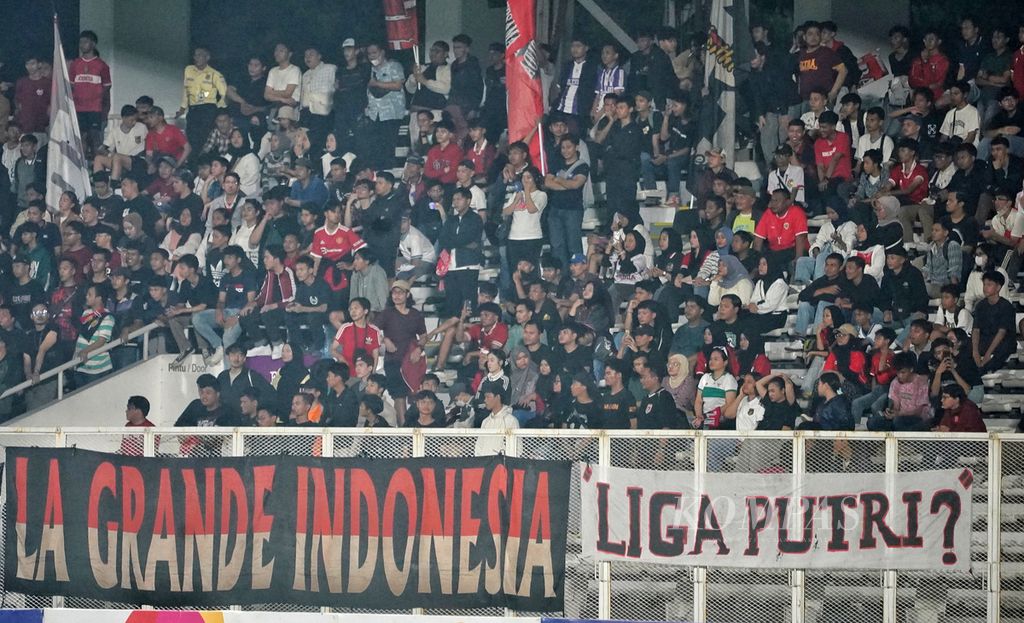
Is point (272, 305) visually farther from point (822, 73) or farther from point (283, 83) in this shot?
point (822, 73)

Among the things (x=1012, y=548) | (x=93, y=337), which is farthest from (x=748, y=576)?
(x=93, y=337)

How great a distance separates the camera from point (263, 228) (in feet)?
54.2

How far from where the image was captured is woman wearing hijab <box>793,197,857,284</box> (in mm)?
14297

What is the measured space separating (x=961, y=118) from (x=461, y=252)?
5.33 metres

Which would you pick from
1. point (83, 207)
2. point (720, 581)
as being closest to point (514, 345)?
point (720, 581)

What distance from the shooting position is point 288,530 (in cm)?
1149

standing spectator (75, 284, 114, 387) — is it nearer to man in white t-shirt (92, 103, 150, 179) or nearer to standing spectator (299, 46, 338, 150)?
man in white t-shirt (92, 103, 150, 179)

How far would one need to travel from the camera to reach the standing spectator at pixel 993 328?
13.2 m

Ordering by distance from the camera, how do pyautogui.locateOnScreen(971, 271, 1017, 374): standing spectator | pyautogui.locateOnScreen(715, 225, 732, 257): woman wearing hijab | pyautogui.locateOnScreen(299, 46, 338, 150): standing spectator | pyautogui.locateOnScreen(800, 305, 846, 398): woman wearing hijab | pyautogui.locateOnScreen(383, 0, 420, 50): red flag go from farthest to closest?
pyautogui.locateOnScreen(383, 0, 420, 50): red flag, pyautogui.locateOnScreen(299, 46, 338, 150): standing spectator, pyautogui.locateOnScreen(715, 225, 732, 257): woman wearing hijab, pyautogui.locateOnScreen(800, 305, 846, 398): woman wearing hijab, pyautogui.locateOnScreen(971, 271, 1017, 374): standing spectator

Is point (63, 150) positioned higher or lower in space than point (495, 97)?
lower

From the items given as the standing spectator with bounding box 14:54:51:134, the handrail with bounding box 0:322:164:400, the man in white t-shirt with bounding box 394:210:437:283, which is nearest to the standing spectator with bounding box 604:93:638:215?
the man in white t-shirt with bounding box 394:210:437:283

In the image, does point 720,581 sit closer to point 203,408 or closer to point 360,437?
point 360,437

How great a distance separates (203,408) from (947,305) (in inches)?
280

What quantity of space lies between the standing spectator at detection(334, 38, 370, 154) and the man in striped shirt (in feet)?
6.56
